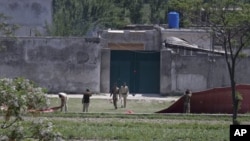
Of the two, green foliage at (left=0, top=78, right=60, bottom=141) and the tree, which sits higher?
the tree

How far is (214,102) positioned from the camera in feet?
108

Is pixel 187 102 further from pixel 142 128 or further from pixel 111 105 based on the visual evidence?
pixel 142 128

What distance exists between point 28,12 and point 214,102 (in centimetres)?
2736

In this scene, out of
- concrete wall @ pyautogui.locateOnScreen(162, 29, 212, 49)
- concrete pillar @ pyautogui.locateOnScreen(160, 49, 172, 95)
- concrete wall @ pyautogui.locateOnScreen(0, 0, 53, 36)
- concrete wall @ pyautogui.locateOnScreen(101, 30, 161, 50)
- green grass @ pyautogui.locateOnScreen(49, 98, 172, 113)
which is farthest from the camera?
concrete wall @ pyautogui.locateOnScreen(0, 0, 53, 36)

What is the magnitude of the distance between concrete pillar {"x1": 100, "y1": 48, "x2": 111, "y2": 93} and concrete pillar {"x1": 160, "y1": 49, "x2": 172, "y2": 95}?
3.34 metres

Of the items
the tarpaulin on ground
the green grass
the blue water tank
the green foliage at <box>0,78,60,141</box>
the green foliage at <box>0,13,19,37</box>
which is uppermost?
the blue water tank

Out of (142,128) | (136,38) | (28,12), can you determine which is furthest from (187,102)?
(28,12)

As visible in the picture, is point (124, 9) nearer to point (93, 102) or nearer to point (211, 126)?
point (93, 102)

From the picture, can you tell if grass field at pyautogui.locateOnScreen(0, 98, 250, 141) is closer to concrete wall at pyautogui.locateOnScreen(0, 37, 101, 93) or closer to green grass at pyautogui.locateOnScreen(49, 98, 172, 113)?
green grass at pyautogui.locateOnScreen(49, 98, 172, 113)

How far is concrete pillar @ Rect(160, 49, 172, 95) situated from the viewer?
147 ft

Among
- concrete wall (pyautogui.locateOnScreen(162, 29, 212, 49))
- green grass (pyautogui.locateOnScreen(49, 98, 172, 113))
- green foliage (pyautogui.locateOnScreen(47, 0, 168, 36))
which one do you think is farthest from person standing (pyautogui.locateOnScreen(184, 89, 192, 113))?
green foliage (pyautogui.locateOnScreen(47, 0, 168, 36))

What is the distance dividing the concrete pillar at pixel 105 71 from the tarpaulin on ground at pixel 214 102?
12.8m

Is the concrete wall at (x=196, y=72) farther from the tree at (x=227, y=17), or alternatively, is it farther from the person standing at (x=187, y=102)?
the tree at (x=227, y=17)

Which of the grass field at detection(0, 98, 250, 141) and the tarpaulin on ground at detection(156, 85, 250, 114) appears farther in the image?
the tarpaulin on ground at detection(156, 85, 250, 114)
